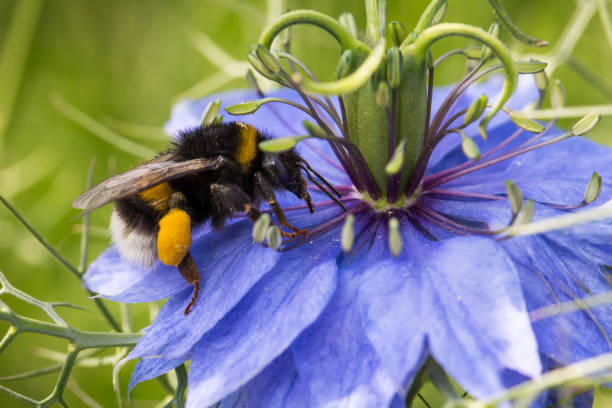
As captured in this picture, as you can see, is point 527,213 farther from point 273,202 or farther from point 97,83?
point 97,83

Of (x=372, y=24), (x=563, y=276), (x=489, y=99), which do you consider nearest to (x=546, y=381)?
(x=563, y=276)

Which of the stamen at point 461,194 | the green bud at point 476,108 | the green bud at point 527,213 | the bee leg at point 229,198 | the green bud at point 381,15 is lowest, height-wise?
the stamen at point 461,194

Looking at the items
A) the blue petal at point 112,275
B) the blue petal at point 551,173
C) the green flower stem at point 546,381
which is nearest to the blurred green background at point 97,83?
the blue petal at point 112,275

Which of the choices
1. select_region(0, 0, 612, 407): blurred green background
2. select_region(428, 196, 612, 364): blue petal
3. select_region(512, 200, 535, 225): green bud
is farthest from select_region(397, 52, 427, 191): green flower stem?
select_region(0, 0, 612, 407): blurred green background

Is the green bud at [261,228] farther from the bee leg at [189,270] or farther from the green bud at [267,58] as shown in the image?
the green bud at [267,58]

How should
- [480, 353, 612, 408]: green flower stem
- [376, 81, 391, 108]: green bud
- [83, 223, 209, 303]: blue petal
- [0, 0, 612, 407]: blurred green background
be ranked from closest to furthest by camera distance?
[480, 353, 612, 408]: green flower stem, [376, 81, 391, 108]: green bud, [83, 223, 209, 303]: blue petal, [0, 0, 612, 407]: blurred green background

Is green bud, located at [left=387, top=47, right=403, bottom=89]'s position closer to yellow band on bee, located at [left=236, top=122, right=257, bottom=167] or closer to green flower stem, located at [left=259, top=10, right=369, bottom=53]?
green flower stem, located at [left=259, top=10, right=369, bottom=53]

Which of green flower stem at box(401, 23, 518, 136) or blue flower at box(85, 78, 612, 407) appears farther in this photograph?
green flower stem at box(401, 23, 518, 136)
